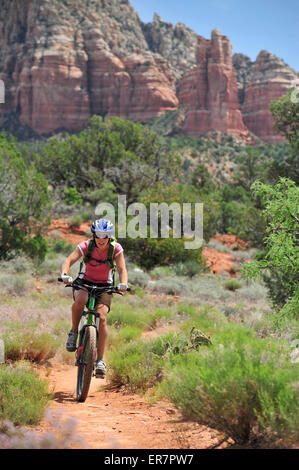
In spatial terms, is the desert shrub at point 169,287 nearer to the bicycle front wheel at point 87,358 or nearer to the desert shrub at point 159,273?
the desert shrub at point 159,273

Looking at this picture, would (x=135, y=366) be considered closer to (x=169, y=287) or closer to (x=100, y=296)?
(x=100, y=296)

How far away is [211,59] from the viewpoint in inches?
4166

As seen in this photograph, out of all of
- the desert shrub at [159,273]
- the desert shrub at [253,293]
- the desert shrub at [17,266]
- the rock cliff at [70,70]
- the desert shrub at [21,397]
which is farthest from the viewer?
the rock cliff at [70,70]

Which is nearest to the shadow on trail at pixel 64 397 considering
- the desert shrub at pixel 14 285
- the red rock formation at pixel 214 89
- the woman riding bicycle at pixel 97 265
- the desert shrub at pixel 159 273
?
the woman riding bicycle at pixel 97 265

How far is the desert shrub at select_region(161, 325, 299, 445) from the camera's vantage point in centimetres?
306

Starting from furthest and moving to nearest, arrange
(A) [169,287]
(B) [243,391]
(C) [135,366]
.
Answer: (A) [169,287] < (C) [135,366] < (B) [243,391]

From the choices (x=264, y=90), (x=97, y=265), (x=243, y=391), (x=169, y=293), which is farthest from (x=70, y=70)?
(x=243, y=391)

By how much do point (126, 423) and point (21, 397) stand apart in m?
1.04

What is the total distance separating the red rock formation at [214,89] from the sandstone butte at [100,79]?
23 cm

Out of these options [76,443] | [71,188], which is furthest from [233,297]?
[71,188]

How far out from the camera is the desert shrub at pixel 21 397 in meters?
3.86

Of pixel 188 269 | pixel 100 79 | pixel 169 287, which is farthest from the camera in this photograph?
pixel 100 79

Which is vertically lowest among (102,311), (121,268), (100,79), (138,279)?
(138,279)

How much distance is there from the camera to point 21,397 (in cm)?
409
